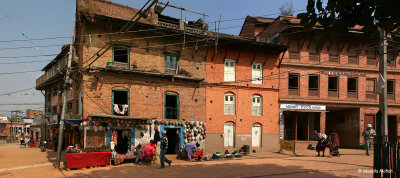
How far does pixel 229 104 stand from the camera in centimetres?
2081

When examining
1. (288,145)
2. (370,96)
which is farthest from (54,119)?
(370,96)

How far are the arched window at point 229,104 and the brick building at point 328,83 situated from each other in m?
4.42

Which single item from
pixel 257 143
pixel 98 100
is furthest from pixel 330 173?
pixel 98 100

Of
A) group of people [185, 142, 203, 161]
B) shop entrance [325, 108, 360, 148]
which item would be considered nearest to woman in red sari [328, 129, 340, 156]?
shop entrance [325, 108, 360, 148]

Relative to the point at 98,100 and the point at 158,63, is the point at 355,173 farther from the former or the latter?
the point at 98,100

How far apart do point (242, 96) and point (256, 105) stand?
1600 millimetres

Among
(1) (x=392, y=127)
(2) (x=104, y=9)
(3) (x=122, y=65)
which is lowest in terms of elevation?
(1) (x=392, y=127)

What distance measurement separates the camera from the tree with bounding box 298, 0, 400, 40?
5391mm

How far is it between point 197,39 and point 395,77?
19304 mm

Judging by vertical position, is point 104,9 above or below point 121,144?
above

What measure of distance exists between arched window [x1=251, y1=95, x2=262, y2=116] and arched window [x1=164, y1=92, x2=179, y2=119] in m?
6.59

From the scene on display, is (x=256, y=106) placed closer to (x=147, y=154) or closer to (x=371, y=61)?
(x=147, y=154)

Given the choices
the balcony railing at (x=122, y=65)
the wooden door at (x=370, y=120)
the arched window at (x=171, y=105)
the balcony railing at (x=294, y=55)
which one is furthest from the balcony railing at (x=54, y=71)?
the wooden door at (x=370, y=120)

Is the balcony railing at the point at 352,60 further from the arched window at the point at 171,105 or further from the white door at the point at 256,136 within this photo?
the arched window at the point at 171,105
